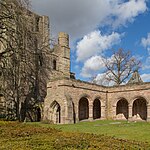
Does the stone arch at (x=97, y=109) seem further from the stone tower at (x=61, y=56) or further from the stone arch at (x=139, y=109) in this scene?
the stone tower at (x=61, y=56)

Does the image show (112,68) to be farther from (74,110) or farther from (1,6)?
(1,6)

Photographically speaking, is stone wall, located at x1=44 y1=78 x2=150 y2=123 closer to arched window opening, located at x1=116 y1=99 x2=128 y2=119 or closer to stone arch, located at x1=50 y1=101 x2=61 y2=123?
arched window opening, located at x1=116 y1=99 x2=128 y2=119

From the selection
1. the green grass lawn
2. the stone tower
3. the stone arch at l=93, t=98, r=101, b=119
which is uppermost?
the stone tower

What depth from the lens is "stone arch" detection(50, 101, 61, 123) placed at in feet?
96.3

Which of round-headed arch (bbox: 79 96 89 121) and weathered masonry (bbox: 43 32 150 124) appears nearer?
weathered masonry (bbox: 43 32 150 124)

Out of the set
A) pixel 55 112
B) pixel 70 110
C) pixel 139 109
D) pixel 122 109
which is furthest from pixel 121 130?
pixel 122 109

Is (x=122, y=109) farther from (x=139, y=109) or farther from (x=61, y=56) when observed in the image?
(x=61, y=56)

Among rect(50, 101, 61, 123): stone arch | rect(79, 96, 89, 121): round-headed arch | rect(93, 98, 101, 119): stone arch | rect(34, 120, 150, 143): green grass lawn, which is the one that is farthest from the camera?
rect(93, 98, 101, 119): stone arch

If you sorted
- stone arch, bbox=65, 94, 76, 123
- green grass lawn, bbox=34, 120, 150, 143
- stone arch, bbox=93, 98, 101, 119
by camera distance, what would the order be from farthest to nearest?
stone arch, bbox=93, 98, 101, 119 < stone arch, bbox=65, 94, 76, 123 < green grass lawn, bbox=34, 120, 150, 143

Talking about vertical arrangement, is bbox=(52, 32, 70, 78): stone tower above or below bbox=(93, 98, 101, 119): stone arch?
above

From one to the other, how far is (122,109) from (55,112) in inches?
378

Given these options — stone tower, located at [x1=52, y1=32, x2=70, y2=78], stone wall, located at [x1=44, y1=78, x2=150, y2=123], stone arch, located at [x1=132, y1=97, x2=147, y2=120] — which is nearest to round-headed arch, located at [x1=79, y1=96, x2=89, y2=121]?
stone wall, located at [x1=44, y1=78, x2=150, y2=123]

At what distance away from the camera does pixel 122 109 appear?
34969 mm

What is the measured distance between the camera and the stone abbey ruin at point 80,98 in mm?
28136
